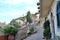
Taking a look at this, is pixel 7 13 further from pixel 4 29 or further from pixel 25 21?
pixel 4 29

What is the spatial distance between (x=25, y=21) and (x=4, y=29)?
907 cm

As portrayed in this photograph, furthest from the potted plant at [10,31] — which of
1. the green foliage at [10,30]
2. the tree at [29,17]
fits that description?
the tree at [29,17]

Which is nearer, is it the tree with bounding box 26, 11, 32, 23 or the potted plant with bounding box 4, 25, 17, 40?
the potted plant with bounding box 4, 25, 17, 40

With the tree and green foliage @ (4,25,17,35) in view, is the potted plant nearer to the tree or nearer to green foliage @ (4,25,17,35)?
green foliage @ (4,25,17,35)

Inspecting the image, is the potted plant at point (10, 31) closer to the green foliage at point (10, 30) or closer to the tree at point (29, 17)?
the green foliage at point (10, 30)

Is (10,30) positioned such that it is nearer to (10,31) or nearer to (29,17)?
(10,31)

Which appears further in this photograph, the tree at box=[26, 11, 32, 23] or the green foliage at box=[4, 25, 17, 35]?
the tree at box=[26, 11, 32, 23]

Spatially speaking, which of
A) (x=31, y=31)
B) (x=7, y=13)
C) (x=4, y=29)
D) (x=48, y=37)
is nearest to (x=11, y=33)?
(x=4, y=29)

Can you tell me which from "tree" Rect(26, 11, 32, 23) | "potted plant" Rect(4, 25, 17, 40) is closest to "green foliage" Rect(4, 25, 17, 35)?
"potted plant" Rect(4, 25, 17, 40)

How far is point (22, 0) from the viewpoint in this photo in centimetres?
2484

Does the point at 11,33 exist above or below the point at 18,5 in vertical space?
below

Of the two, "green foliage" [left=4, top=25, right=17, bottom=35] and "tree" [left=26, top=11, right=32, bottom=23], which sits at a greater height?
"tree" [left=26, top=11, right=32, bottom=23]

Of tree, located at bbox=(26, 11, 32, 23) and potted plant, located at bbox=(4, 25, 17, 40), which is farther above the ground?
tree, located at bbox=(26, 11, 32, 23)

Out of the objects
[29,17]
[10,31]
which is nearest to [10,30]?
[10,31]
